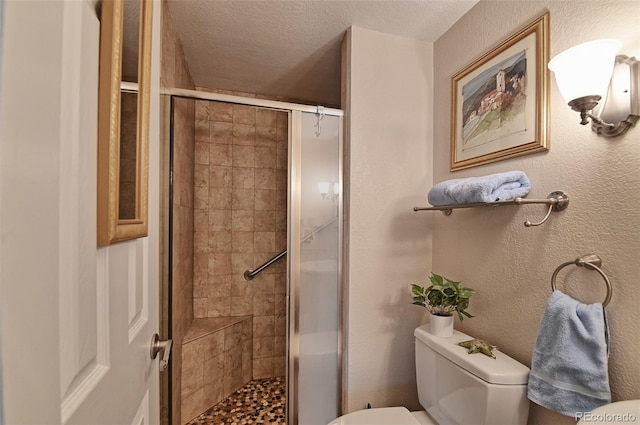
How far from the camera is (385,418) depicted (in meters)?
1.22

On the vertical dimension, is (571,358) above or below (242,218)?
below

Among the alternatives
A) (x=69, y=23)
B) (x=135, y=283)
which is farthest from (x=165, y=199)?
(x=69, y=23)

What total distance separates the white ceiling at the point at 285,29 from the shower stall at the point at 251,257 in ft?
1.08

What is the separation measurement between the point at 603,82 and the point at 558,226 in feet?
1.46

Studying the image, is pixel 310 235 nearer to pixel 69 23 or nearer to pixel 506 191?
pixel 506 191

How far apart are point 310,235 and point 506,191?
0.92m

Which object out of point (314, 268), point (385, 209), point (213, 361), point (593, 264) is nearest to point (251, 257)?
point (213, 361)

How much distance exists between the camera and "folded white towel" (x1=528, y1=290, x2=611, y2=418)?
0.80 metres

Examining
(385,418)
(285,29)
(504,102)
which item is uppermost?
(285,29)

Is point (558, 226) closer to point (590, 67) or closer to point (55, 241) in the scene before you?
point (590, 67)

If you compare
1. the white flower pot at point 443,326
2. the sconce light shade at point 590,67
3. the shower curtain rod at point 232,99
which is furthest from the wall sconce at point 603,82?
the shower curtain rod at point 232,99

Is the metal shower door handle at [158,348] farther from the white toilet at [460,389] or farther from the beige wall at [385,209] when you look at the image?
the beige wall at [385,209]

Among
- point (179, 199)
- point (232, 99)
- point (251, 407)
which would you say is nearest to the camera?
point (232, 99)

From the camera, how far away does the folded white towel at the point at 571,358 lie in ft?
2.62
